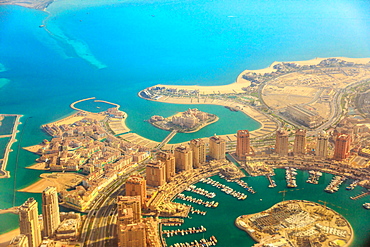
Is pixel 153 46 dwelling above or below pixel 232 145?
above

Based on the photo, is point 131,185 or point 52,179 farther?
point 52,179

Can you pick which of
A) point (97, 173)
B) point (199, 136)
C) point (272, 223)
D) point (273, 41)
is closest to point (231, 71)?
point (273, 41)

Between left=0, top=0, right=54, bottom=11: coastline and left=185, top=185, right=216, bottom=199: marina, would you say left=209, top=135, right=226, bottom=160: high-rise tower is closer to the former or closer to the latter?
left=185, top=185, right=216, bottom=199: marina

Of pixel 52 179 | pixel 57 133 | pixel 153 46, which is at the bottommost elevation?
pixel 52 179

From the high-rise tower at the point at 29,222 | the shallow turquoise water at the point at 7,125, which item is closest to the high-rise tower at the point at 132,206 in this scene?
the high-rise tower at the point at 29,222

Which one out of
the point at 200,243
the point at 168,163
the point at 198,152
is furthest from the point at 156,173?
the point at 200,243

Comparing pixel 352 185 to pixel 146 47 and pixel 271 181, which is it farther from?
pixel 146 47

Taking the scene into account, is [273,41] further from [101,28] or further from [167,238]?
[167,238]
